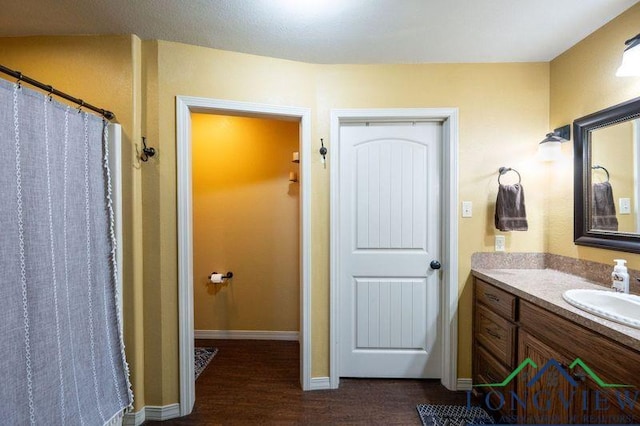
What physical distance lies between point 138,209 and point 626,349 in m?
2.37

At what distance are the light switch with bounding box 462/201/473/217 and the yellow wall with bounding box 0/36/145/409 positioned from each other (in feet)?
7.14

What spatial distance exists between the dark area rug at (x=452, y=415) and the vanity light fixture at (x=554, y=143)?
1708 mm

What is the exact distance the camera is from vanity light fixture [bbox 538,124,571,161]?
1.82 metres

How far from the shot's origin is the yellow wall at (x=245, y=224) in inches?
111

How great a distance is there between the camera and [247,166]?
2826mm

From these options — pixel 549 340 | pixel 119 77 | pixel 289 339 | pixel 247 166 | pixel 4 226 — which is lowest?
pixel 289 339

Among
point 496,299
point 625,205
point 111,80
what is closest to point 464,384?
point 496,299

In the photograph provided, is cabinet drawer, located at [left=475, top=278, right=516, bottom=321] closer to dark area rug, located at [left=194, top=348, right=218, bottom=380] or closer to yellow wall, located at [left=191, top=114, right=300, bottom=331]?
yellow wall, located at [left=191, top=114, right=300, bottom=331]

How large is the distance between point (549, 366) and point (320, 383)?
4.55 ft

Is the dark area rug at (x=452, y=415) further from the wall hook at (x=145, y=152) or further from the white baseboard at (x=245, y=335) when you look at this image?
the wall hook at (x=145, y=152)

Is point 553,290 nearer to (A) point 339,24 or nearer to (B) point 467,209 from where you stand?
(B) point 467,209

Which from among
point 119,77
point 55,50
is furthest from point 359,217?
point 55,50

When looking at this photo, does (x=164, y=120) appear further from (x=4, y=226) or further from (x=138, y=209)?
(x=4, y=226)

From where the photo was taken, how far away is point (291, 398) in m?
1.93
